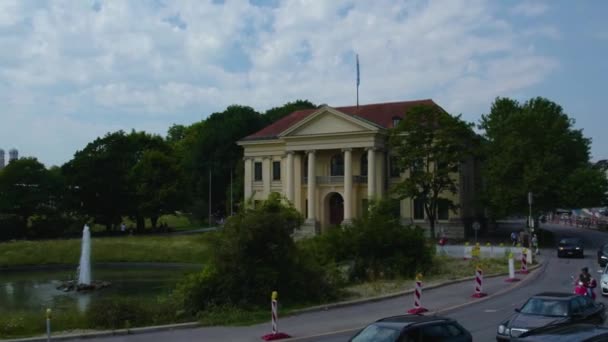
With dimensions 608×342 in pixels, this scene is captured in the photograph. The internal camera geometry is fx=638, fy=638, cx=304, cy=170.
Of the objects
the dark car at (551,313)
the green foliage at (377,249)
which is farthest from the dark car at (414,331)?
the green foliage at (377,249)

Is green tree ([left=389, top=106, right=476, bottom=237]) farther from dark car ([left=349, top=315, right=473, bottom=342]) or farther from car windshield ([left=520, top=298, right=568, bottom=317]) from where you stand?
dark car ([left=349, top=315, right=473, bottom=342])

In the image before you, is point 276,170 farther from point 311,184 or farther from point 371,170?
point 371,170

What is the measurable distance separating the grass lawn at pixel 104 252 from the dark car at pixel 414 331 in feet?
139

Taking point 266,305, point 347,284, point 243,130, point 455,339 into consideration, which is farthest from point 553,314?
point 243,130

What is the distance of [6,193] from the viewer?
232ft

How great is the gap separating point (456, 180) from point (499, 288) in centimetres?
3620

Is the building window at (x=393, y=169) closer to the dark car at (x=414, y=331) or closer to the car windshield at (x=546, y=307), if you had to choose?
the car windshield at (x=546, y=307)

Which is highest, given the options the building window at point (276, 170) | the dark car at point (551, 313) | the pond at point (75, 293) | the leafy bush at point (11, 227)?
the building window at point (276, 170)

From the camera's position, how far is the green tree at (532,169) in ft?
184

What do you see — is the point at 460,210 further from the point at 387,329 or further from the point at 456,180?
the point at 387,329

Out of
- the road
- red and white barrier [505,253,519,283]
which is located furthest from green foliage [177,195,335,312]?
red and white barrier [505,253,519,283]

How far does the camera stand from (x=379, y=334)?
12844 millimetres

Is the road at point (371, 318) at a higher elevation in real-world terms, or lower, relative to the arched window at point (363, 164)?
lower

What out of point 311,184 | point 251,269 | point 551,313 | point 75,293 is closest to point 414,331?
point 551,313
